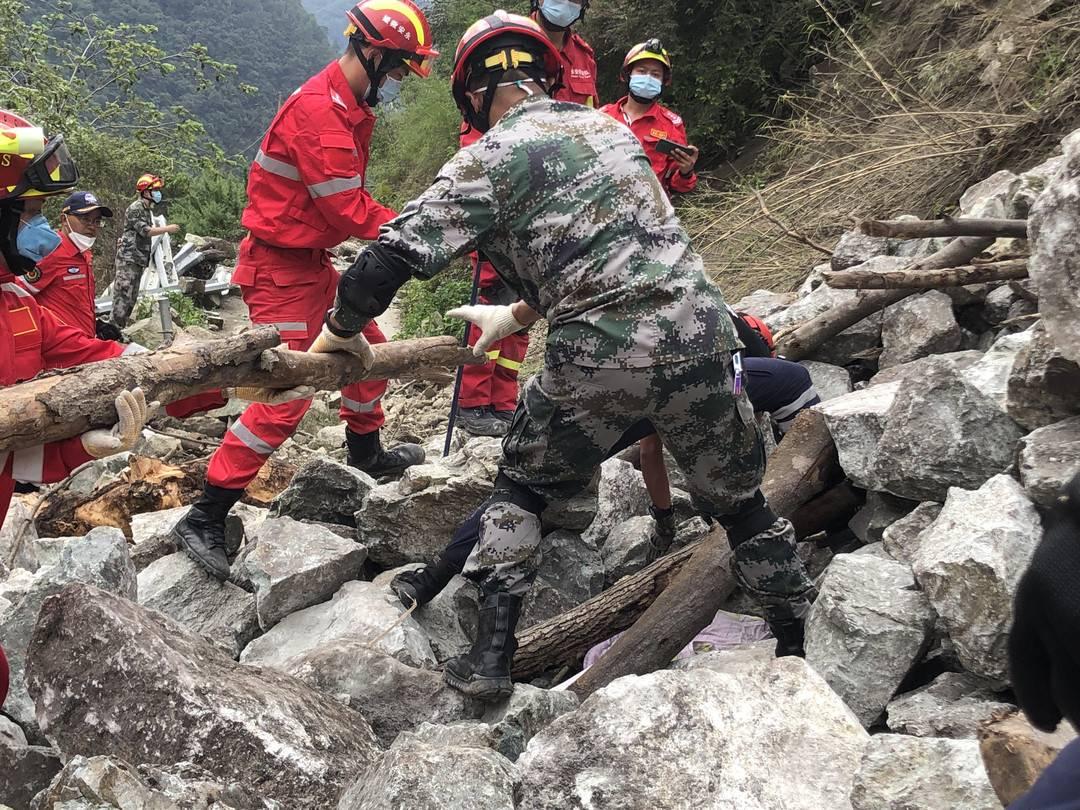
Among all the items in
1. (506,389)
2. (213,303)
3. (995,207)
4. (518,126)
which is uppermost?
(518,126)

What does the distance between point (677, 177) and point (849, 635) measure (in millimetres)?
3859

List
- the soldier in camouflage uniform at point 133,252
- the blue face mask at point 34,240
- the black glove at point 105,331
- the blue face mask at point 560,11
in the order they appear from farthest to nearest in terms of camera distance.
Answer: the soldier in camouflage uniform at point 133,252 → the black glove at point 105,331 → the blue face mask at point 560,11 → the blue face mask at point 34,240

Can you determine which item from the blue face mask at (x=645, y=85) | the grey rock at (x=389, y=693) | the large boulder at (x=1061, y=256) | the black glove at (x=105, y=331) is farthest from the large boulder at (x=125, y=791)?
the black glove at (x=105, y=331)

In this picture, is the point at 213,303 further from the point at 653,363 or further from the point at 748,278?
the point at 653,363

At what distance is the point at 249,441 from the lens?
371 centimetres

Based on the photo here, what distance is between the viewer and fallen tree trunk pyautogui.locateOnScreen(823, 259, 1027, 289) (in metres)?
3.65

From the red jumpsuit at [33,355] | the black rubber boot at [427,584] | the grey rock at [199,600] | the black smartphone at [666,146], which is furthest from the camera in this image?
the black smartphone at [666,146]

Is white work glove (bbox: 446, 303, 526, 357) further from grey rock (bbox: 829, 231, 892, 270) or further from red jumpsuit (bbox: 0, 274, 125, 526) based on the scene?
grey rock (bbox: 829, 231, 892, 270)

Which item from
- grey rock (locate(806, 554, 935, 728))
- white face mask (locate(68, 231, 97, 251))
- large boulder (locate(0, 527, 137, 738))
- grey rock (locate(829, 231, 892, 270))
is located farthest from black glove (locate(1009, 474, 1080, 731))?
white face mask (locate(68, 231, 97, 251))

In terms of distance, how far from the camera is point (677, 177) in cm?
577

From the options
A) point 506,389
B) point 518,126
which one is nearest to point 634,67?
point 506,389

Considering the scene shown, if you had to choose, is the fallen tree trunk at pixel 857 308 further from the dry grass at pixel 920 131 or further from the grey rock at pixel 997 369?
the grey rock at pixel 997 369

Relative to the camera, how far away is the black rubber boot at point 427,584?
10.7ft

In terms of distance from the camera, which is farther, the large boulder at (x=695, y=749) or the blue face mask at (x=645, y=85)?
the blue face mask at (x=645, y=85)
